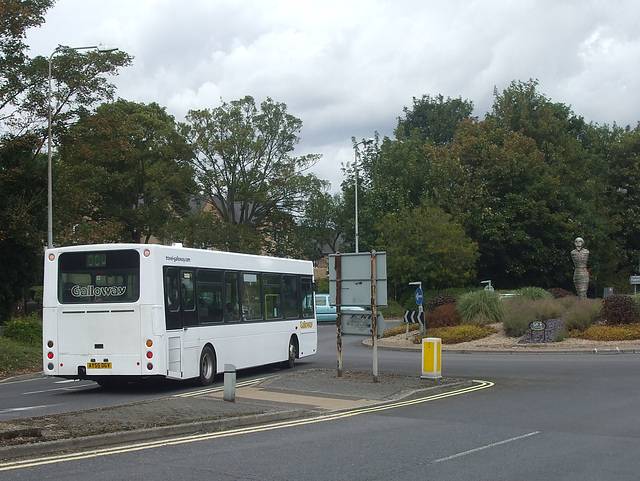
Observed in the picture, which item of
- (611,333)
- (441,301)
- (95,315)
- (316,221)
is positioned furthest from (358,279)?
(316,221)

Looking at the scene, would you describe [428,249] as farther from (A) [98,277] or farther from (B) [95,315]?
(B) [95,315]

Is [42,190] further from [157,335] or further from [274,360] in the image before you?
[157,335]

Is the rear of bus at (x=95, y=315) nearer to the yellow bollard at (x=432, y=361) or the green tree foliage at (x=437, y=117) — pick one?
the yellow bollard at (x=432, y=361)

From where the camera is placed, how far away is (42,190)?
30.3 m

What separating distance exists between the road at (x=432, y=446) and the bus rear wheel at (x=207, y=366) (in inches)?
57.9

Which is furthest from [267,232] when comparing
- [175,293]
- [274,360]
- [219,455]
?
[219,455]

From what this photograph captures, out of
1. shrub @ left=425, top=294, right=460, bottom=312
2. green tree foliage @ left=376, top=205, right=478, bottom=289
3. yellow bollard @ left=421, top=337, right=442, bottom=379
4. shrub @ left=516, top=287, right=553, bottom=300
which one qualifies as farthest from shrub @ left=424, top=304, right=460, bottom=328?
yellow bollard @ left=421, top=337, right=442, bottom=379

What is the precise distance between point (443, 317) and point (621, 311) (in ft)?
22.7

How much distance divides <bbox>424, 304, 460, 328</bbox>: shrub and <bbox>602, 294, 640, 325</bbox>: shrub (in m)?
5.97

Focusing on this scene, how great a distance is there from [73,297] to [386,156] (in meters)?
44.8

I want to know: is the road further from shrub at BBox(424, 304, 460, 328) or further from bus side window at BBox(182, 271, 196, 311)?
shrub at BBox(424, 304, 460, 328)

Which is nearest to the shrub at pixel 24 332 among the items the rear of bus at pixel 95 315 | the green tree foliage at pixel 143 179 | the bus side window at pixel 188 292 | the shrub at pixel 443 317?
the rear of bus at pixel 95 315

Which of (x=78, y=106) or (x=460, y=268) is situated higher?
(x=78, y=106)

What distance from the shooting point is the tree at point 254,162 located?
51.9 meters
